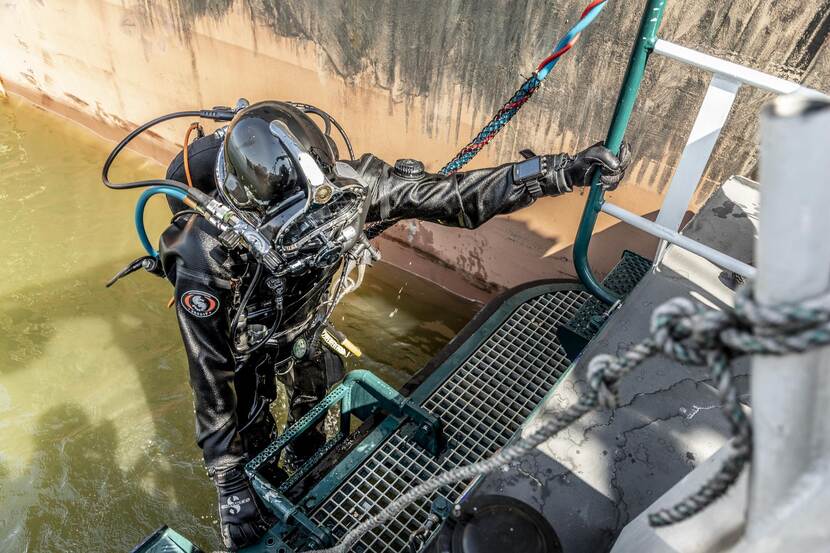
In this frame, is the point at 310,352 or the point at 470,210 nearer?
the point at 470,210

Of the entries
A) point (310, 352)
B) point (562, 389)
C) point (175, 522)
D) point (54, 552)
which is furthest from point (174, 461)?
point (562, 389)

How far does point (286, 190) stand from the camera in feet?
7.17

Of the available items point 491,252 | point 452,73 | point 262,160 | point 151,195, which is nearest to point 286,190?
point 262,160

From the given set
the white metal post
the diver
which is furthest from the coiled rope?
the white metal post

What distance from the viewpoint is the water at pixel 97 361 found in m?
3.61

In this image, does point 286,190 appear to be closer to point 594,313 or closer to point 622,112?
point 622,112

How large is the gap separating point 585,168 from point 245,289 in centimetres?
160

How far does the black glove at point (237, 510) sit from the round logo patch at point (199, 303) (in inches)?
29.4

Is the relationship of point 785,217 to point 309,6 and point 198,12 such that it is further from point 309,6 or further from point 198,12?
point 198,12

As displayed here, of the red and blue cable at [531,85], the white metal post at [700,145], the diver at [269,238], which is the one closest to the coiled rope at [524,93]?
the red and blue cable at [531,85]

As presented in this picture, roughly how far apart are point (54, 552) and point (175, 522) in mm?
713

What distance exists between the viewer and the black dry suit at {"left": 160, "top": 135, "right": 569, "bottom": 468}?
2.30m

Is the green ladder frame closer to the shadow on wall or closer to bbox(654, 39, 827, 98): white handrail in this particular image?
bbox(654, 39, 827, 98): white handrail

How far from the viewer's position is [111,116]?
252 inches
